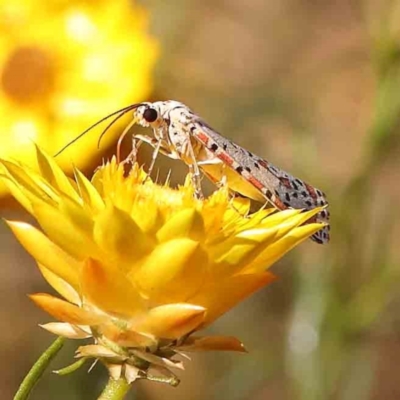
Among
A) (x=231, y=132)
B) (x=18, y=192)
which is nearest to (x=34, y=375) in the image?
(x=18, y=192)

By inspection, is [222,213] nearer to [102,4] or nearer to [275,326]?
[102,4]

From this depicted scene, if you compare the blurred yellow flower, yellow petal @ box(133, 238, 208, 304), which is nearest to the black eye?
yellow petal @ box(133, 238, 208, 304)

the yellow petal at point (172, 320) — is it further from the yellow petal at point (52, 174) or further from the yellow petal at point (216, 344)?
the yellow petal at point (52, 174)

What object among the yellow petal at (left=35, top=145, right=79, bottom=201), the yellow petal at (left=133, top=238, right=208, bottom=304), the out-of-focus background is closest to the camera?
the yellow petal at (left=133, top=238, right=208, bottom=304)

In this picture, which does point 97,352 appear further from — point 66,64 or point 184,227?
point 66,64

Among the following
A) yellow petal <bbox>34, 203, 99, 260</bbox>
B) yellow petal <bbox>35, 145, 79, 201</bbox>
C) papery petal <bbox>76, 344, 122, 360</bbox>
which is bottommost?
papery petal <bbox>76, 344, 122, 360</bbox>

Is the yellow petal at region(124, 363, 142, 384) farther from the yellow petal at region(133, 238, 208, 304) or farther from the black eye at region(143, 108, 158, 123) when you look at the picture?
the black eye at region(143, 108, 158, 123)

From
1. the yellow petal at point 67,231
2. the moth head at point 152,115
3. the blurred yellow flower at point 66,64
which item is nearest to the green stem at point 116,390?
the yellow petal at point 67,231
